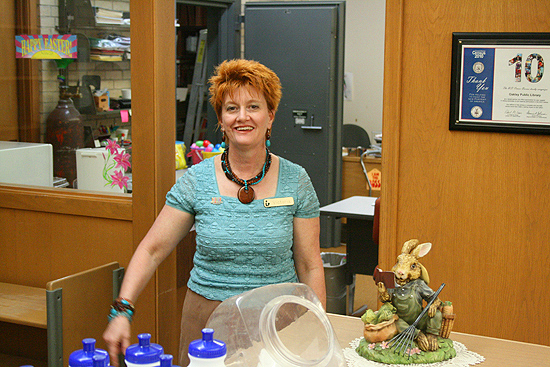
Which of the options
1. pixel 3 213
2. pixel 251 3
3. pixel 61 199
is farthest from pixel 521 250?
pixel 251 3

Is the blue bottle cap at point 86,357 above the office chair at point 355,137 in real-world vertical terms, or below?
below

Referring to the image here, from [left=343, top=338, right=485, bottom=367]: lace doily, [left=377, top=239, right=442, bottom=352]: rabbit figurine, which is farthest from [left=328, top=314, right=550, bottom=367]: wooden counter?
[left=377, top=239, right=442, bottom=352]: rabbit figurine

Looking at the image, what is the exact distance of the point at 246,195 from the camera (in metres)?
2.01

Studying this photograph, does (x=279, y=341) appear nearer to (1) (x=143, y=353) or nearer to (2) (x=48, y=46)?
(1) (x=143, y=353)

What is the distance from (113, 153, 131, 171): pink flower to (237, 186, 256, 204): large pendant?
1046mm

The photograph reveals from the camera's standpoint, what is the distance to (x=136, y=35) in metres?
2.71

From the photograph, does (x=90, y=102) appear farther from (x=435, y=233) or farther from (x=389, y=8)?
(x=435, y=233)

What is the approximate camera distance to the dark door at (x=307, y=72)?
5.50m

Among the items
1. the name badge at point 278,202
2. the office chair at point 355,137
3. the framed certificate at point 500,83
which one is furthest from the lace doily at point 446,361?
the office chair at point 355,137

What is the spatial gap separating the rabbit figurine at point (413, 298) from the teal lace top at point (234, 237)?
444mm

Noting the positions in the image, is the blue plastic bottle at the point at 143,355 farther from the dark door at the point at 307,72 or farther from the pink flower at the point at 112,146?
the dark door at the point at 307,72

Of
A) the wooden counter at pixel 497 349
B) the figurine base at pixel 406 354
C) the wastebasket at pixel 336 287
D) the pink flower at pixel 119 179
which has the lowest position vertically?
the wastebasket at pixel 336 287

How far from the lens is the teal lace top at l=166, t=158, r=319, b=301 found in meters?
1.97

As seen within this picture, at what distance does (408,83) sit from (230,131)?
0.81m
